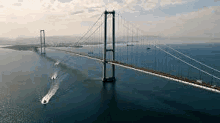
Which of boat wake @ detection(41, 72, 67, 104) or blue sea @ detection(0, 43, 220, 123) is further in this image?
boat wake @ detection(41, 72, 67, 104)

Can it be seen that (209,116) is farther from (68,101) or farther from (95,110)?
(68,101)

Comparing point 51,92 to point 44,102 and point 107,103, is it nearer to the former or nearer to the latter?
point 44,102

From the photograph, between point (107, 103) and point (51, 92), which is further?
point (51, 92)

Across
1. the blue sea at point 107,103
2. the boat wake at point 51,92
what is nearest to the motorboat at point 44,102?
the boat wake at point 51,92

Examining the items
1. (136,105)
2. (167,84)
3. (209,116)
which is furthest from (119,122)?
(167,84)

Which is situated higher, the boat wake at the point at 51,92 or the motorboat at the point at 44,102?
the boat wake at the point at 51,92

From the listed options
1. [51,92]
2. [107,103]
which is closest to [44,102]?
[51,92]

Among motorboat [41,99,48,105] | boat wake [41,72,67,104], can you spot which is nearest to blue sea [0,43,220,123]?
boat wake [41,72,67,104]

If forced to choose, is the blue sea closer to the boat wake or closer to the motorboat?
the boat wake

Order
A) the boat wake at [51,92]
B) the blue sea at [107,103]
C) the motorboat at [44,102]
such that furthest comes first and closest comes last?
the boat wake at [51,92], the motorboat at [44,102], the blue sea at [107,103]

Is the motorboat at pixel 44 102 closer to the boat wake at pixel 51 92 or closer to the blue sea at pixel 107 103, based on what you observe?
the boat wake at pixel 51 92

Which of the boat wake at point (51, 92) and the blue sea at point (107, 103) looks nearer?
the blue sea at point (107, 103)

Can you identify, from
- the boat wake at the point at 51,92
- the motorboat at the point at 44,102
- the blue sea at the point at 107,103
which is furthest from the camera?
the boat wake at the point at 51,92
